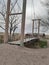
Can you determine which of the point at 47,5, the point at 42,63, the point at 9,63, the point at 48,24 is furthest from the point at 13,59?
the point at 48,24

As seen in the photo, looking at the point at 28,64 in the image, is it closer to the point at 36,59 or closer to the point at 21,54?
the point at 36,59

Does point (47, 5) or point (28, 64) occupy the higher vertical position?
point (47, 5)

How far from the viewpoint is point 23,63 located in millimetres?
6488

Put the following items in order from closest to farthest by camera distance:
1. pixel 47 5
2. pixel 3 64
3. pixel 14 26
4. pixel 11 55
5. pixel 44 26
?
pixel 3 64 < pixel 11 55 < pixel 47 5 < pixel 14 26 < pixel 44 26

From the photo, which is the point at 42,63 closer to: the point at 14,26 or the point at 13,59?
the point at 13,59

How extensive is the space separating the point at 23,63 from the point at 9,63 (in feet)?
1.51

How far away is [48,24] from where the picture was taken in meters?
31.5

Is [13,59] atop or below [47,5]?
below

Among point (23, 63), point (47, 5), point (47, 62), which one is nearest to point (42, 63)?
point (47, 62)

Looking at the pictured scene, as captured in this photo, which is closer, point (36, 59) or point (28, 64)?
point (28, 64)

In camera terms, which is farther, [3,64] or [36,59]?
[36,59]

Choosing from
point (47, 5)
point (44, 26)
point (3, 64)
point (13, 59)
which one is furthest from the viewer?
point (44, 26)

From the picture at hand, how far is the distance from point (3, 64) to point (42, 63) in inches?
51.2

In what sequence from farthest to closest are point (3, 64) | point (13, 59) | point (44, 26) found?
1. point (44, 26)
2. point (13, 59)
3. point (3, 64)
